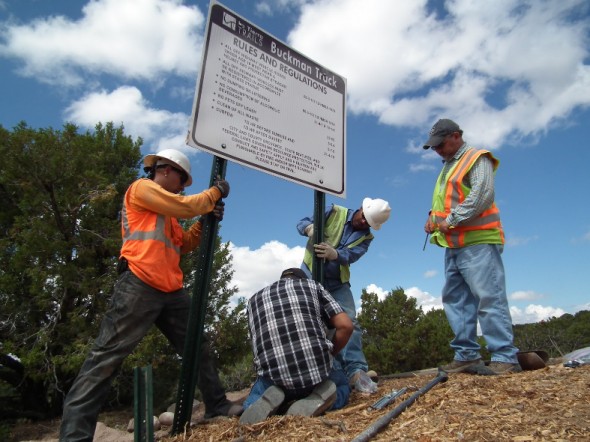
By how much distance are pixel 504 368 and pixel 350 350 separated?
1.22 metres

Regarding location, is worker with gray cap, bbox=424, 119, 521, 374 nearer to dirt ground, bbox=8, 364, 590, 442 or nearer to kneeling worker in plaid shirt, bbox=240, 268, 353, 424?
dirt ground, bbox=8, 364, 590, 442

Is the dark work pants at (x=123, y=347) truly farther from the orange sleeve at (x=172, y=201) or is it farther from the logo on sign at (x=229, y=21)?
the logo on sign at (x=229, y=21)

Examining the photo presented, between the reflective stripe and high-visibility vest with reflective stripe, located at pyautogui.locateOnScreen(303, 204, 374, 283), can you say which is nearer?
the reflective stripe

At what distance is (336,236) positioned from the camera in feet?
13.4

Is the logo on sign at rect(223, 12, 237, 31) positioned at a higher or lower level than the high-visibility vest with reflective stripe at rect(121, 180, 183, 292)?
higher

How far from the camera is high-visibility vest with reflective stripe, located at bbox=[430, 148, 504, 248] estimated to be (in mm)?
3521

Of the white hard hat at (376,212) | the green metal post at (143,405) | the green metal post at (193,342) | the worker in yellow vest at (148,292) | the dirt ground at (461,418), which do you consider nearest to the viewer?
the green metal post at (143,405)

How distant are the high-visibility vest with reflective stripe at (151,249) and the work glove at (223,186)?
0.44 meters

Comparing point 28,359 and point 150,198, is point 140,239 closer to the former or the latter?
point 150,198

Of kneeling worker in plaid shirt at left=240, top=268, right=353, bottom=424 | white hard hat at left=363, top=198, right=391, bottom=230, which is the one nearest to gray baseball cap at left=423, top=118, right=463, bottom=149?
white hard hat at left=363, top=198, right=391, bottom=230

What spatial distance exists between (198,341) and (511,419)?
1.81 m

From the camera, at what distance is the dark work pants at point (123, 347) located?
8.13 ft

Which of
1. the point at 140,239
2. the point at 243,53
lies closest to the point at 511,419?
the point at 140,239

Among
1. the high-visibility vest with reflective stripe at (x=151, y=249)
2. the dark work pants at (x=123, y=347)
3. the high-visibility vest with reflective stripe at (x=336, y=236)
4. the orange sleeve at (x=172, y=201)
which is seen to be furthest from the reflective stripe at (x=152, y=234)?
the high-visibility vest with reflective stripe at (x=336, y=236)
